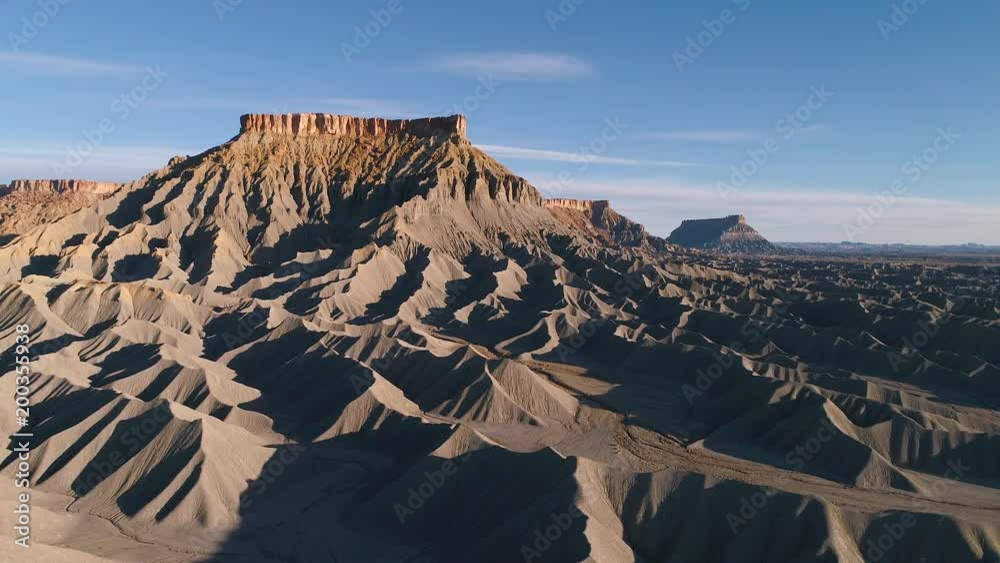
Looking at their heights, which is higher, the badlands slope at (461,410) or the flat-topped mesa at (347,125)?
the flat-topped mesa at (347,125)

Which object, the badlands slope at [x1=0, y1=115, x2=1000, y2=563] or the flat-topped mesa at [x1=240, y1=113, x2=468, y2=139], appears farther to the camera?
the flat-topped mesa at [x1=240, y1=113, x2=468, y2=139]

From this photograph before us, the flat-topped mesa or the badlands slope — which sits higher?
the flat-topped mesa

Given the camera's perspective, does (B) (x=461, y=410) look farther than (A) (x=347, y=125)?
No

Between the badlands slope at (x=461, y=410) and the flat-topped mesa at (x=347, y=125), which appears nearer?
the badlands slope at (x=461, y=410)

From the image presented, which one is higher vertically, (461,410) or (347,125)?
(347,125)
